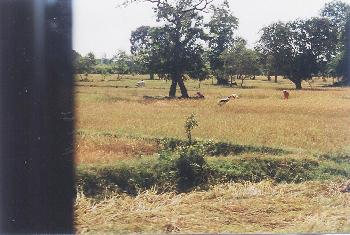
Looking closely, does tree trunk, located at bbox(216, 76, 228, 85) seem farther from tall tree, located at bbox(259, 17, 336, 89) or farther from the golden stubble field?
the golden stubble field

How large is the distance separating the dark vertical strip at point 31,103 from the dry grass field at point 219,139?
0.75 m

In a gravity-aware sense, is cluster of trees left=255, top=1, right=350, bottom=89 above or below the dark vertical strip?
above

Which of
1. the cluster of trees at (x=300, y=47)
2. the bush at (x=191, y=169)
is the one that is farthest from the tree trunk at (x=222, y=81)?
the bush at (x=191, y=169)

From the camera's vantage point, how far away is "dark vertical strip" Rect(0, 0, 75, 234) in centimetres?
698

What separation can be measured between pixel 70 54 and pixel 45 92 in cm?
76

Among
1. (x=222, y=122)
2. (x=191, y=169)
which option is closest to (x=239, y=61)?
(x=222, y=122)

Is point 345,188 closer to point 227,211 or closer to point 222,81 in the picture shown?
point 227,211

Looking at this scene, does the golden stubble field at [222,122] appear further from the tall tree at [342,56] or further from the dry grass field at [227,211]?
the tall tree at [342,56]

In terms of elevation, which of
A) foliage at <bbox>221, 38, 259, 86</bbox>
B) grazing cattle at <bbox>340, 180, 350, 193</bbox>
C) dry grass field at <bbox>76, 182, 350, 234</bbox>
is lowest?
dry grass field at <bbox>76, 182, 350, 234</bbox>

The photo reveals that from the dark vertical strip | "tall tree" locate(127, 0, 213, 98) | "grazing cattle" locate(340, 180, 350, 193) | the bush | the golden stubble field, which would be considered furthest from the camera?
"tall tree" locate(127, 0, 213, 98)

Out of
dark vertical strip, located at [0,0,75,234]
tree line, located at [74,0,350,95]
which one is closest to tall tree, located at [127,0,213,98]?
tree line, located at [74,0,350,95]

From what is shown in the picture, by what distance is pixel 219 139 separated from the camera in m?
12.0

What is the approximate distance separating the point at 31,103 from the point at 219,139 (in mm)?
5886

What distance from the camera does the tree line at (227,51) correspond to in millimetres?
26922
